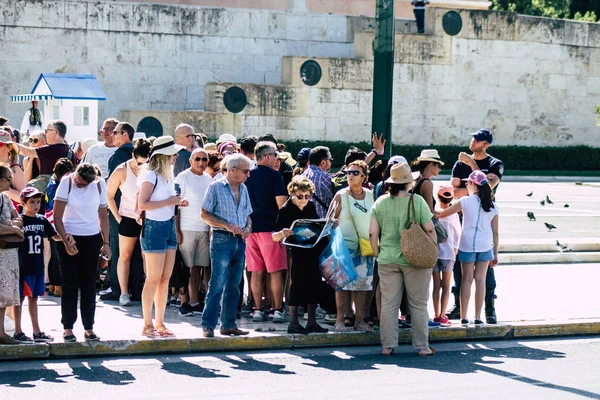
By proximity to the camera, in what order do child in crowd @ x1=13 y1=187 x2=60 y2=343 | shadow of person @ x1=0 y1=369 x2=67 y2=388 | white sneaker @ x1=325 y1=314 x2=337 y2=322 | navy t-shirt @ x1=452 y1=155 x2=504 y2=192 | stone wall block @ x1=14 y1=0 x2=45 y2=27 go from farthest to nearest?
stone wall block @ x1=14 y1=0 x2=45 y2=27
navy t-shirt @ x1=452 y1=155 x2=504 y2=192
white sneaker @ x1=325 y1=314 x2=337 y2=322
child in crowd @ x1=13 y1=187 x2=60 y2=343
shadow of person @ x1=0 y1=369 x2=67 y2=388

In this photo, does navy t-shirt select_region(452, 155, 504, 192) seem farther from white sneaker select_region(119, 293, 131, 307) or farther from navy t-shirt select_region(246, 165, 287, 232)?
white sneaker select_region(119, 293, 131, 307)

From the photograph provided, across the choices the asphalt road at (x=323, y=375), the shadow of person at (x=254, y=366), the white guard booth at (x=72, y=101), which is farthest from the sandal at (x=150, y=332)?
the white guard booth at (x=72, y=101)

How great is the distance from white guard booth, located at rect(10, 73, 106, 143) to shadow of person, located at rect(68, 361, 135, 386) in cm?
1205

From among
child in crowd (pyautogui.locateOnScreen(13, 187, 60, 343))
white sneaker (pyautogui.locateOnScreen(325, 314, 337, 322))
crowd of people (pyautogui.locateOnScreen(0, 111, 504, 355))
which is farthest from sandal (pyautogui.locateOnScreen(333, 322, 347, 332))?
child in crowd (pyautogui.locateOnScreen(13, 187, 60, 343))

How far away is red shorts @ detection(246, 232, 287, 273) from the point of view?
35.6 ft

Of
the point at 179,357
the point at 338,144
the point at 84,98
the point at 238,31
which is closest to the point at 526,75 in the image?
the point at 338,144

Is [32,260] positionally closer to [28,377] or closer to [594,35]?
[28,377]

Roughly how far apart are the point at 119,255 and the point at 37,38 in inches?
682

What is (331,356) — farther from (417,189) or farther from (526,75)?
(526,75)

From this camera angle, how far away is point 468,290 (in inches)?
433

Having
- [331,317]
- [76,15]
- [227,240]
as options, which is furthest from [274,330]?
[76,15]

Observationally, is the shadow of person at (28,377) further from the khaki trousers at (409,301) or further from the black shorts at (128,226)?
the khaki trousers at (409,301)

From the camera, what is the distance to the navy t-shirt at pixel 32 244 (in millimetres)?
9477

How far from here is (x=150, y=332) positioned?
9.73 m
